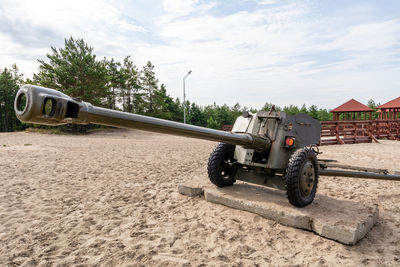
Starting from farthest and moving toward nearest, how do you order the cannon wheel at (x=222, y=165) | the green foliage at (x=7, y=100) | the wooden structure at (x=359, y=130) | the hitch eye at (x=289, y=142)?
the green foliage at (x=7, y=100)
the wooden structure at (x=359, y=130)
the cannon wheel at (x=222, y=165)
the hitch eye at (x=289, y=142)

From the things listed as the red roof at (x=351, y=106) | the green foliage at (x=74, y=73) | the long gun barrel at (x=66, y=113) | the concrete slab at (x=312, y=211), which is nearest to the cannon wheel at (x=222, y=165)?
the concrete slab at (x=312, y=211)

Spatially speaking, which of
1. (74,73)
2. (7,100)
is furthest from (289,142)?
(7,100)

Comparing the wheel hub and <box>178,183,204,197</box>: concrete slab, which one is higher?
the wheel hub

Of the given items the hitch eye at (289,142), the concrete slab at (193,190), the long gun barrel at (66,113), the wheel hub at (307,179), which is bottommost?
the concrete slab at (193,190)

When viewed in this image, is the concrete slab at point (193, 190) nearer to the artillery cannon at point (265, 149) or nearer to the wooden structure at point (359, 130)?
the artillery cannon at point (265, 149)

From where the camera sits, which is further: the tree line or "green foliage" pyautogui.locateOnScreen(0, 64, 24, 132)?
"green foliage" pyautogui.locateOnScreen(0, 64, 24, 132)

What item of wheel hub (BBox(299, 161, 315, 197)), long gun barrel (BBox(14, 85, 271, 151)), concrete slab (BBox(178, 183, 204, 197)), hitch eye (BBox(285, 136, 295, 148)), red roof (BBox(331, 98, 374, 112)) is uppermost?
red roof (BBox(331, 98, 374, 112))

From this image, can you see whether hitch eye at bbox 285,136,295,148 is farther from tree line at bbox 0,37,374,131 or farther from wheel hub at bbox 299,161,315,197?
tree line at bbox 0,37,374,131

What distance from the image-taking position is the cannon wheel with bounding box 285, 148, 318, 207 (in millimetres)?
3527

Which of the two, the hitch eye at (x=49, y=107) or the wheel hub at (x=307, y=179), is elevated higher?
the hitch eye at (x=49, y=107)

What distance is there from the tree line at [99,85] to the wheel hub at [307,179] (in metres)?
15.7

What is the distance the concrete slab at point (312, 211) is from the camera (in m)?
3.24

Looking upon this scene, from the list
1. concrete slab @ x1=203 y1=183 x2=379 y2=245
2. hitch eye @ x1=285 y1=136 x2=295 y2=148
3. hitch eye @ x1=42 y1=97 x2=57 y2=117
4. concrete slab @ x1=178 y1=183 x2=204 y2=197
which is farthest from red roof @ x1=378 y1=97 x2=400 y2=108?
hitch eye @ x1=42 y1=97 x2=57 y2=117

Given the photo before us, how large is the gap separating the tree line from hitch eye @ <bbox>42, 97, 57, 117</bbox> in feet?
58.8
